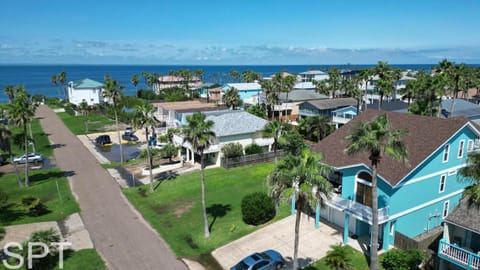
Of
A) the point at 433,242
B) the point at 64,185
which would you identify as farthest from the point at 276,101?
the point at 433,242

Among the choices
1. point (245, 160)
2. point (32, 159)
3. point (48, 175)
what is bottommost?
point (48, 175)

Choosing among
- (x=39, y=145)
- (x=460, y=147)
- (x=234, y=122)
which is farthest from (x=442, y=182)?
(x=39, y=145)

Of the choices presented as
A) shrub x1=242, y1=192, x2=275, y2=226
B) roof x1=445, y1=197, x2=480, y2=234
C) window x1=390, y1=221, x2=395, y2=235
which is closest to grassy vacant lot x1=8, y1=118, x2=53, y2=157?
shrub x1=242, y1=192, x2=275, y2=226

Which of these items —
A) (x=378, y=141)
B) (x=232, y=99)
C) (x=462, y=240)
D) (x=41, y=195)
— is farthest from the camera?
(x=232, y=99)

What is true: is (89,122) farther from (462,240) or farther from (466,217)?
(466,217)

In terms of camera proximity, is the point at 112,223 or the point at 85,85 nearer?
the point at 112,223

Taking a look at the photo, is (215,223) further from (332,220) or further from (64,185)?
(64,185)
